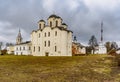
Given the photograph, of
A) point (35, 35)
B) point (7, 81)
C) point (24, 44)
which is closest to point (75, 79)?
point (7, 81)

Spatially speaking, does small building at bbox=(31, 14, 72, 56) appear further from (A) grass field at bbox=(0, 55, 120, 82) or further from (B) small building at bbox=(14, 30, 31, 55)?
(A) grass field at bbox=(0, 55, 120, 82)

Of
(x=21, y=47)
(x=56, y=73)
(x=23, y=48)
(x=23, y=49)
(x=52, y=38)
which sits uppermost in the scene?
(x=52, y=38)

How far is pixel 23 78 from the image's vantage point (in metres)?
22.4

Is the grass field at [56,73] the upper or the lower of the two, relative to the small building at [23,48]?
lower

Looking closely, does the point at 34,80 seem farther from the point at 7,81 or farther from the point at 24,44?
the point at 24,44

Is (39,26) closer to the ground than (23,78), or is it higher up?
higher up

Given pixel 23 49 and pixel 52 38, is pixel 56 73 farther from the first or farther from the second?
pixel 23 49

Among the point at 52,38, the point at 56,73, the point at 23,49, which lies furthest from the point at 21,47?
the point at 56,73

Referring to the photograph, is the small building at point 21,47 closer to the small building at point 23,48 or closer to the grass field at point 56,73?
the small building at point 23,48

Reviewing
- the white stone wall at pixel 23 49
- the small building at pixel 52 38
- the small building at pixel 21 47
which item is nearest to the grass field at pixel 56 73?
the small building at pixel 52 38

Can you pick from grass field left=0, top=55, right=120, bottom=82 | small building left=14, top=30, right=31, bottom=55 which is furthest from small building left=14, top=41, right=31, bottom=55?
grass field left=0, top=55, right=120, bottom=82

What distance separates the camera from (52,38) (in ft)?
275

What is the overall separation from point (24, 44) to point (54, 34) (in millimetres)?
42187

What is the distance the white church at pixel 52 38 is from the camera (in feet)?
270
